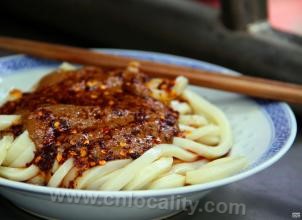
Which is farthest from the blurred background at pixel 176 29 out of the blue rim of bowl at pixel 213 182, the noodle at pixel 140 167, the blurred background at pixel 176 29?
the noodle at pixel 140 167

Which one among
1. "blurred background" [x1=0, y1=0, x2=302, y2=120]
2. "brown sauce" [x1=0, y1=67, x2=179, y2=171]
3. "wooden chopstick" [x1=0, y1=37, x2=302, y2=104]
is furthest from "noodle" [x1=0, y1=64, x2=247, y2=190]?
"blurred background" [x1=0, y1=0, x2=302, y2=120]

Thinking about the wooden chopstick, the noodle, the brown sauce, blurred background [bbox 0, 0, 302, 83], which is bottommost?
the noodle

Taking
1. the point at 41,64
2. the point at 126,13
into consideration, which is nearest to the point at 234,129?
the point at 41,64

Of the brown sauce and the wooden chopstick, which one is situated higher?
the wooden chopstick

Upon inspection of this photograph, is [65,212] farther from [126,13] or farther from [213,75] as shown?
[126,13]

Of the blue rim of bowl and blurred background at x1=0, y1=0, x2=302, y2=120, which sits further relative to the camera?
blurred background at x1=0, y1=0, x2=302, y2=120

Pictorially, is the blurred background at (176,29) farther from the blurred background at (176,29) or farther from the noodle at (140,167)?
the noodle at (140,167)

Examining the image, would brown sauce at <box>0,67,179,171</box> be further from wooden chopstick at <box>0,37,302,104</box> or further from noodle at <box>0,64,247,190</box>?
wooden chopstick at <box>0,37,302,104</box>

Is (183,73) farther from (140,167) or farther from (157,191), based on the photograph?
(157,191)
